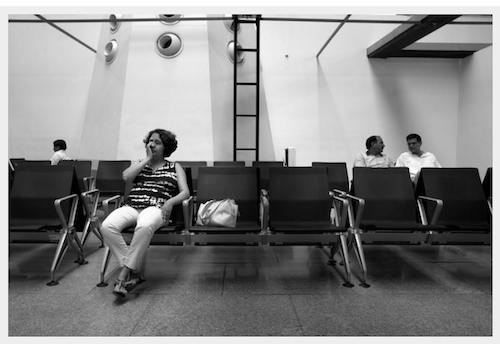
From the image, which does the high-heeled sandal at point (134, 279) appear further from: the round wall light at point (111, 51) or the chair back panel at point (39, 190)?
the round wall light at point (111, 51)

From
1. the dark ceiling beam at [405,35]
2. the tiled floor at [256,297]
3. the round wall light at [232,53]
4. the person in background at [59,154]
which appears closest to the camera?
the tiled floor at [256,297]

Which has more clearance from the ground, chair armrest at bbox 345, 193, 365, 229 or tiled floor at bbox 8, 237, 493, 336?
chair armrest at bbox 345, 193, 365, 229

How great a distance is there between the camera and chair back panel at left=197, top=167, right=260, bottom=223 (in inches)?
124

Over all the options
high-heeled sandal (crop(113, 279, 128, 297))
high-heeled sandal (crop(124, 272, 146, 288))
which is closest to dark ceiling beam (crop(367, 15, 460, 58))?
high-heeled sandal (crop(124, 272, 146, 288))

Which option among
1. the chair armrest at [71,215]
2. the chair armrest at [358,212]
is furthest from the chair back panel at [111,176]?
the chair armrest at [358,212]

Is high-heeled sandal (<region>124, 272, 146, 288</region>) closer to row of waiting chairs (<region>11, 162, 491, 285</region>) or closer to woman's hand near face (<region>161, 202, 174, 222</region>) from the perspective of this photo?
row of waiting chairs (<region>11, 162, 491, 285</region>)

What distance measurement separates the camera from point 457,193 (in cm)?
321

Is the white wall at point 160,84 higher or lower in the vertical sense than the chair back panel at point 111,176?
higher

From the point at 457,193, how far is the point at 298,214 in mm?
1574

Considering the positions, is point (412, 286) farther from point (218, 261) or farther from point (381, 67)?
point (381, 67)

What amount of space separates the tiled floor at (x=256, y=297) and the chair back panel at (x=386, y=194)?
48 cm

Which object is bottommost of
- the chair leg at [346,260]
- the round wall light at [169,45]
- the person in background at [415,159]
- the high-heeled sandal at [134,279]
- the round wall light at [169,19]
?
the high-heeled sandal at [134,279]

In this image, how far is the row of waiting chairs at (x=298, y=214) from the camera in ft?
9.00

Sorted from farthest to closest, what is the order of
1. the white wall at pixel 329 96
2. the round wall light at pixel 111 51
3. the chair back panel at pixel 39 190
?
the white wall at pixel 329 96, the round wall light at pixel 111 51, the chair back panel at pixel 39 190
